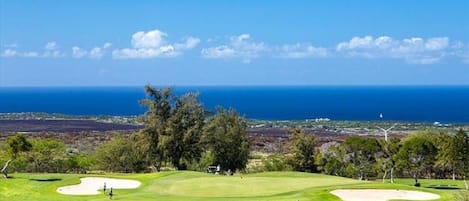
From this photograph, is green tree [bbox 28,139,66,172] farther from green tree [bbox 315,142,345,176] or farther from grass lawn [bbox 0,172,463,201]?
green tree [bbox 315,142,345,176]

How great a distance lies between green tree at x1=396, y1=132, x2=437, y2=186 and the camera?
2494 inches

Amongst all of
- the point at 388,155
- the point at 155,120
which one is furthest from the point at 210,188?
the point at 388,155

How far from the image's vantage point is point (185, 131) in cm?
6706

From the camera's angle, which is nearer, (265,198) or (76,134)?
(265,198)

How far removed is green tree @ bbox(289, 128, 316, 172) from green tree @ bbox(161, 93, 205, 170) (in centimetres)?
1002

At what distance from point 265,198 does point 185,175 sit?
524 inches

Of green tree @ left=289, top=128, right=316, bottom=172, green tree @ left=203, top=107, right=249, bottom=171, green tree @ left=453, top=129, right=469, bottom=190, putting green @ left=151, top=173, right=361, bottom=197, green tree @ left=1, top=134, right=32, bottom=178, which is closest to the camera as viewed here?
putting green @ left=151, top=173, right=361, bottom=197

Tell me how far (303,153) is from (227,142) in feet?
26.5

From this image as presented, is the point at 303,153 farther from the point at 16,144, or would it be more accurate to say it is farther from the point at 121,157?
the point at 16,144

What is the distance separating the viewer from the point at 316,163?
65000 mm

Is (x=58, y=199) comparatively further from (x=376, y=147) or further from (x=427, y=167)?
(x=427, y=167)

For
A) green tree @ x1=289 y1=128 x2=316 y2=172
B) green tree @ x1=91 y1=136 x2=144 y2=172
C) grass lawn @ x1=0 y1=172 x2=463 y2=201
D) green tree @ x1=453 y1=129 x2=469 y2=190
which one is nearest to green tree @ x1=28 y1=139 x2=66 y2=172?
green tree @ x1=91 y1=136 x2=144 y2=172

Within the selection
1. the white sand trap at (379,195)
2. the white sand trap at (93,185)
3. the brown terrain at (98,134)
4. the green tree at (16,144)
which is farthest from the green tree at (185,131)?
the brown terrain at (98,134)

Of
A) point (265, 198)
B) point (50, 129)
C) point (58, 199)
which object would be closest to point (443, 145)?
point (265, 198)
